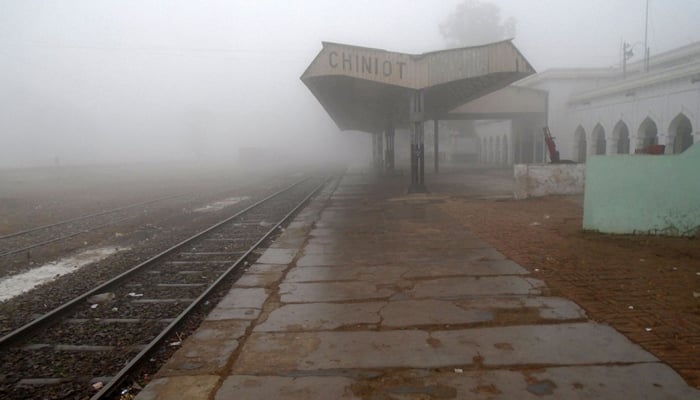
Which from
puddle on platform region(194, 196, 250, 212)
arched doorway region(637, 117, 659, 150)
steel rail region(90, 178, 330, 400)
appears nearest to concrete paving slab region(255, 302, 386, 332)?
steel rail region(90, 178, 330, 400)

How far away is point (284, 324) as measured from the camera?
5660 millimetres

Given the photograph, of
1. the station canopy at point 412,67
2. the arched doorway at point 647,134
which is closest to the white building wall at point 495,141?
the arched doorway at point 647,134

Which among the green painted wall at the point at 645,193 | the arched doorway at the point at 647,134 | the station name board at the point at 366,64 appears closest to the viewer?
the green painted wall at the point at 645,193

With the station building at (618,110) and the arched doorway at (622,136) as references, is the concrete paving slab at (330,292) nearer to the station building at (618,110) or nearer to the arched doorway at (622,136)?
the station building at (618,110)

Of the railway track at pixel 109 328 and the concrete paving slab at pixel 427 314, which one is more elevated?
the concrete paving slab at pixel 427 314

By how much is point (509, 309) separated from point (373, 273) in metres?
2.47

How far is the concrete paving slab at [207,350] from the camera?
452cm

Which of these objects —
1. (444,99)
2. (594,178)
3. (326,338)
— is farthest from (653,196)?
(444,99)

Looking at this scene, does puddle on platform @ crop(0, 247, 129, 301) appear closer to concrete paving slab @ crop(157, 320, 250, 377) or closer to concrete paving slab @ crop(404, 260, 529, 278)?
concrete paving slab @ crop(157, 320, 250, 377)

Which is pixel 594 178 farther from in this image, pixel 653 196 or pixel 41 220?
pixel 41 220

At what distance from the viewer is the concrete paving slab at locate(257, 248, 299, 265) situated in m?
9.12

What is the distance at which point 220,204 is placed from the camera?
20328 mm

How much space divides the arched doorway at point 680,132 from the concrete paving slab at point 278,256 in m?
19.1

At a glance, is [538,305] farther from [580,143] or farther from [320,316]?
[580,143]
